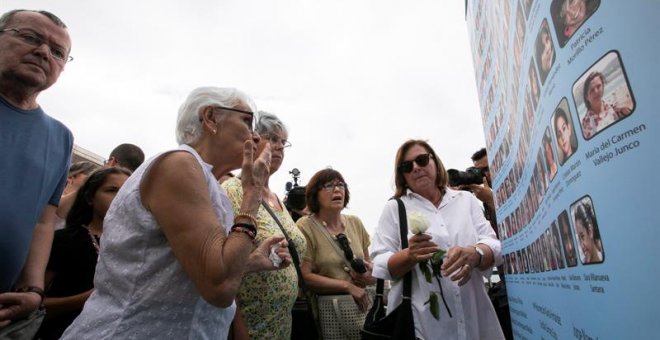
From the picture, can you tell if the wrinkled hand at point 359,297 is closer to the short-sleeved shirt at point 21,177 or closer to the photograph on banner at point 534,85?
the short-sleeved shirt at point 21,177

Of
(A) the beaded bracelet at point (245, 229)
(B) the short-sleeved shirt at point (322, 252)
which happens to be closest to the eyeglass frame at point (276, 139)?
(B) the short-sleeved shirt at point (322, 252)

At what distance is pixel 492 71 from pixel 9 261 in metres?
2.32

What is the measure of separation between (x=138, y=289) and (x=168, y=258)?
139mm

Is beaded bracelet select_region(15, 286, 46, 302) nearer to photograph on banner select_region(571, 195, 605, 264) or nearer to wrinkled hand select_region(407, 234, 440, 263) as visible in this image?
wrinkled hand select_region(407, 234, 440, 263)

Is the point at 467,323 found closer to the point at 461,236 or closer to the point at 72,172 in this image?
the point at 461,236

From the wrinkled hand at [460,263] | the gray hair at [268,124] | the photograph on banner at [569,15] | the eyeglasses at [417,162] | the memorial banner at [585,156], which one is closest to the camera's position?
the memorial banner at [585,156]

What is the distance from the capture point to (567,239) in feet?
3.66

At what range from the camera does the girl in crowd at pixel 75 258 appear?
2.13 metres

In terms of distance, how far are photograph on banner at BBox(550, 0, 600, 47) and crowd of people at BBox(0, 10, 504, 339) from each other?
1139 mm

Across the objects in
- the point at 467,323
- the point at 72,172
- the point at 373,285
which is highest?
the point at 72,172

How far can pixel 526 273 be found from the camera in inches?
69.0

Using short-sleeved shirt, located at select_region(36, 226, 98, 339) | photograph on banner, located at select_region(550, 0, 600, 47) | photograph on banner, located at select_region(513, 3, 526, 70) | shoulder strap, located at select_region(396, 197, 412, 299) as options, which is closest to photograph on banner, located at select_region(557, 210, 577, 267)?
photograph on banner, located at select_region(550, 0, 600, 47)

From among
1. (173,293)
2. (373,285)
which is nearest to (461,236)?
(373,285)

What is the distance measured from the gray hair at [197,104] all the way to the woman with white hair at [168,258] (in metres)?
0.31
